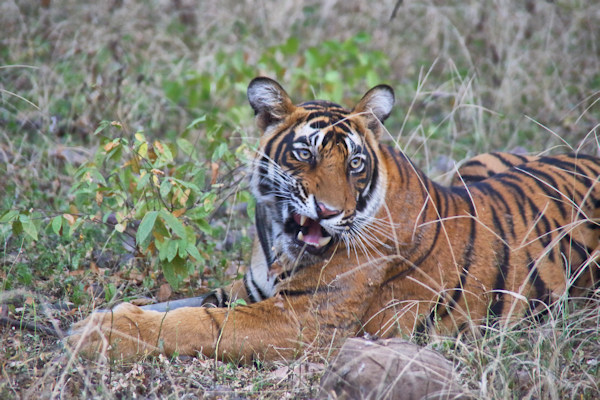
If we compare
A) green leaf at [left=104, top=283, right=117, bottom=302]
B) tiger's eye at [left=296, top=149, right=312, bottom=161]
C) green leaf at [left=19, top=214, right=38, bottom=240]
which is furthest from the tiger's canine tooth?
green leaf at [left=19, top=214, right=38, bottom=240]

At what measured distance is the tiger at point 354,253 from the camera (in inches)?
122

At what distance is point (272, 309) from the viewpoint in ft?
10.5

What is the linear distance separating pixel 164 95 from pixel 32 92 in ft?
3.84

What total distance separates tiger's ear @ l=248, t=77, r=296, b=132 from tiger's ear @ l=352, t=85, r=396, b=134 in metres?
0.38

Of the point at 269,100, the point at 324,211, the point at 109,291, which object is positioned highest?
the point at 269,100

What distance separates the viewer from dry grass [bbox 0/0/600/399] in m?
2.79

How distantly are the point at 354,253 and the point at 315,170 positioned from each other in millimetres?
468

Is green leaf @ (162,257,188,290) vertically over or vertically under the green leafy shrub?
under

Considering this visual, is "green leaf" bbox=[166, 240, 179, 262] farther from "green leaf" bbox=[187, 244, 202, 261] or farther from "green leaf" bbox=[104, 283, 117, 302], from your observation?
"green leaf" bbox=[104, 283, 117, 302]

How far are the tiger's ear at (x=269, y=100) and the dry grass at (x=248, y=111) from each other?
994mm

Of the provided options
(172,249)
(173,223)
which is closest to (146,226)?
(173,223)

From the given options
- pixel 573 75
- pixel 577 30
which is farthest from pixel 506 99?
pixel 577 30

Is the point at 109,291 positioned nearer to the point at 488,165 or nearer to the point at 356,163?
the point at 356,163

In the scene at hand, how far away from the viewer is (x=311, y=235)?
127 inches
